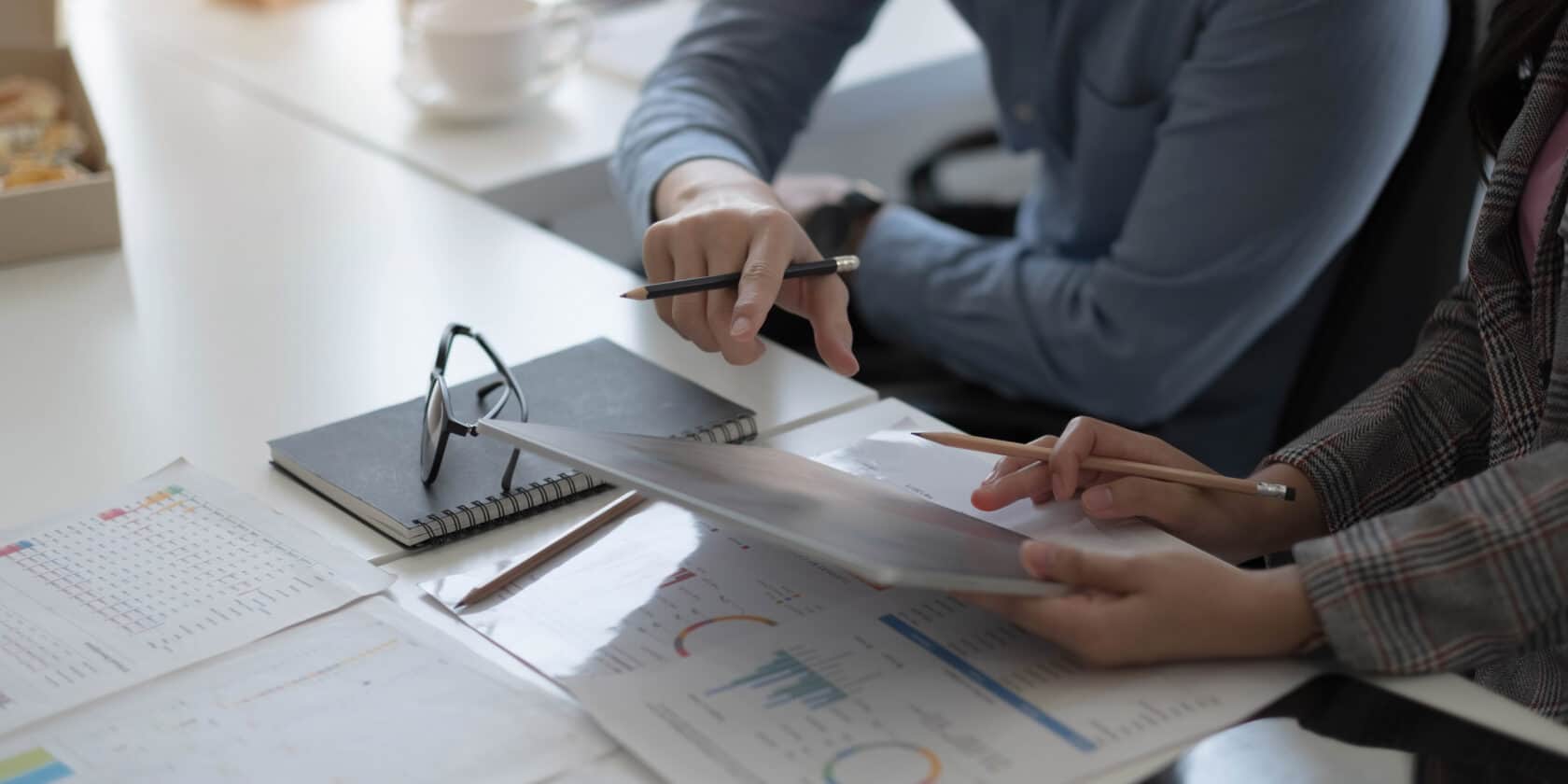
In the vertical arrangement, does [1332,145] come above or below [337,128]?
above

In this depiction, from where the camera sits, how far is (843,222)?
1531 millimetres

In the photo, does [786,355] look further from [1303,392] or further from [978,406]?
[1303,392]

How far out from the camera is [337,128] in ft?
5.12

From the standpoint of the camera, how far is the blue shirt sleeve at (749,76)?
1.33m

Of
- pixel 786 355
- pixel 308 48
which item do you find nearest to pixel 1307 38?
pixel 786 355

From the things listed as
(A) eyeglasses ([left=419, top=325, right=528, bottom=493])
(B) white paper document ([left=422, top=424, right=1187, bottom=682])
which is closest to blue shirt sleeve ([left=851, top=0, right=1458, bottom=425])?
(B) white paper document ([left=422, top=424, right=1187, bottom=682])

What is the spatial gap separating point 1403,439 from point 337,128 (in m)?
1.08

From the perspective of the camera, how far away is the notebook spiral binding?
85 centimetres

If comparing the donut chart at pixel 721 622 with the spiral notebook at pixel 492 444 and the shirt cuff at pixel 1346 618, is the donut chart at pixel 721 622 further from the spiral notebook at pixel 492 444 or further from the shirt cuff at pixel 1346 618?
the shirt cuff at pixel 1346 618

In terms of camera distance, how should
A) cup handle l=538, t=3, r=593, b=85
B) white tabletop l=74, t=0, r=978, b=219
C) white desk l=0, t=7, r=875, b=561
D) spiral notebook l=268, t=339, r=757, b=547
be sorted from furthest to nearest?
1. cup handle l=538, t=3, r=593, b=85
2. white tabletop l=74, t=0, r=978, b=219
3. white desk l=0, t=7, r=875, b=561
4. spiral notebook l=268, t=339, r=757, b=547

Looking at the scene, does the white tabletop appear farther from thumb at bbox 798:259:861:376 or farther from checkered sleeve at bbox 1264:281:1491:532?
checkered sleeve at bbox 1264:281:1491:532

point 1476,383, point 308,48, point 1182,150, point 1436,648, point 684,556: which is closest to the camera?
point 1436,648

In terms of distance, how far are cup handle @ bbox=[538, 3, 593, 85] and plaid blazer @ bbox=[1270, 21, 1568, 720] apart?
3.09ft

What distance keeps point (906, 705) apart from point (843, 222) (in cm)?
89
